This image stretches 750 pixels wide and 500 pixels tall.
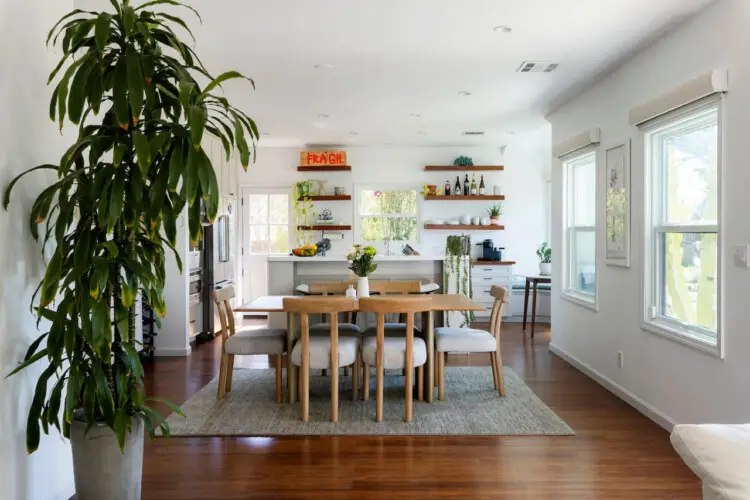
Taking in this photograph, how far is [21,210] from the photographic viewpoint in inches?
90.1

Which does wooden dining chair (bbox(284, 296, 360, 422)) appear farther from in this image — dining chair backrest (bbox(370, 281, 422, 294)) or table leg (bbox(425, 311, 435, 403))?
dining chair backrest (bbox(370, 281, 422, 294))

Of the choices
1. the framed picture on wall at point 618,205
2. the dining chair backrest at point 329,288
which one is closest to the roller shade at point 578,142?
the framed picture on wall at point 618,205

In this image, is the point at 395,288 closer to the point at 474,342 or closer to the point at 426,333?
the point at 426,333

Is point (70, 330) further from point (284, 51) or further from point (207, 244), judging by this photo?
point (207, 244)

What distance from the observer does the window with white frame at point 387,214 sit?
341 inches

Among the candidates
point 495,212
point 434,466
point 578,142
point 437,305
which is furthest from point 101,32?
point 495,212

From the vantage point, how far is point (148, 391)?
459 centimetres

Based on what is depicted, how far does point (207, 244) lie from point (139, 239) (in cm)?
454

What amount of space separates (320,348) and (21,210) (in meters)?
2.04

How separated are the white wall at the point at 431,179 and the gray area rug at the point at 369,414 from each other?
13.5ft

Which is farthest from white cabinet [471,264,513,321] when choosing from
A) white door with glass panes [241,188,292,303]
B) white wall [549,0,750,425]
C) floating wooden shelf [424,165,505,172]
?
white door with glass panes [241,188,292,303]

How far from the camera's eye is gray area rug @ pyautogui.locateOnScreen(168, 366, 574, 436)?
3.63 metres

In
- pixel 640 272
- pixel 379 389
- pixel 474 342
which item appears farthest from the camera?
pixel 474 342

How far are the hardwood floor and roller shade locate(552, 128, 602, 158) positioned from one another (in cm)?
224
